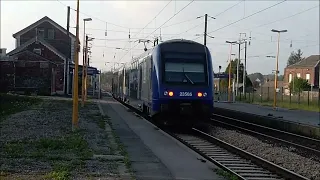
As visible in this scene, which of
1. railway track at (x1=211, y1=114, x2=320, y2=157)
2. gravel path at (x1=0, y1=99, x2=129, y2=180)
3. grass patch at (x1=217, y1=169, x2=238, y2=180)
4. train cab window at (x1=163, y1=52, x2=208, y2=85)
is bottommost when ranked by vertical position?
railway track at (x1=211, y1=114, x2=320, y2=157)

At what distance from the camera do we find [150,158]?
11.9 meters

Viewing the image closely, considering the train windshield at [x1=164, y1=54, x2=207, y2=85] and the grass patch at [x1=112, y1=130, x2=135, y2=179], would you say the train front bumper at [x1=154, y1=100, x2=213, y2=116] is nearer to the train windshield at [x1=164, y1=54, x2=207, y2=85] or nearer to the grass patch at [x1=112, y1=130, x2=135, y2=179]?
the train windshield at [x1=164, y1=54, x2=207, y2=85]

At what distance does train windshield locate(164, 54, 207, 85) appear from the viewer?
1839 centimetres

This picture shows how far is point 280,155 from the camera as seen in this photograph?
45.8 feet

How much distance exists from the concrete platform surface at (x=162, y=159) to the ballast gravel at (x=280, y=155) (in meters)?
2.16

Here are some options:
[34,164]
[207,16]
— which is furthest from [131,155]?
[207,16]

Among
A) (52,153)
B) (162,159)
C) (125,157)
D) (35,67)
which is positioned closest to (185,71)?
(162,159)

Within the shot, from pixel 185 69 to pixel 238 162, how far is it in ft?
22.1

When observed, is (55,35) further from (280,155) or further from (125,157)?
(125,157)

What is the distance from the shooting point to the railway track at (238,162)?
10664 millimetres

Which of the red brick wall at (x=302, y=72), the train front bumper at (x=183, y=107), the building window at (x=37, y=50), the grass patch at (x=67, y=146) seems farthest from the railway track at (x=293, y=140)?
the red brick wall at (x=302, y=72)

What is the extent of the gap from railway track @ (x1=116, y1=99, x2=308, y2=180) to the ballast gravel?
2.00 ft

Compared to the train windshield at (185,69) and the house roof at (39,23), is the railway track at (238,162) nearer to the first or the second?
the train windshield at (185,69)

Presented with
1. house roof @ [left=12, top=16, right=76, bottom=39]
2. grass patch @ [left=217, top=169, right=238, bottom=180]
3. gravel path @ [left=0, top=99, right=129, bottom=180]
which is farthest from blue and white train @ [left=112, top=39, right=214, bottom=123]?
house roof @ [left=12, top=16, right=76, bottom=39]
